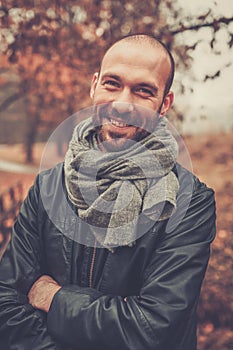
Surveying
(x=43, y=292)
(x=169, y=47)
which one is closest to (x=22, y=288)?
(x=43, y=292)

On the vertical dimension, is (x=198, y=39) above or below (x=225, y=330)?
above

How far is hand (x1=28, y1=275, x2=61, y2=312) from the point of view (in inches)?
77.0

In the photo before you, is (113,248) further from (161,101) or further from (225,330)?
(225,330)

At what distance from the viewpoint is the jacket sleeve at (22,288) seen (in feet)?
6.23

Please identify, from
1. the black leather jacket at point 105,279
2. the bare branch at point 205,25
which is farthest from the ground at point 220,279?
the black leather jacket at point 105,279

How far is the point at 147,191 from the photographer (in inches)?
76.3

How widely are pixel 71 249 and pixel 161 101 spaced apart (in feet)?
2.97

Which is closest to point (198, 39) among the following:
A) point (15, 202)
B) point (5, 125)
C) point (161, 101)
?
point (161, 101)

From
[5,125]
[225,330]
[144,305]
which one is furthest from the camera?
[5,125]

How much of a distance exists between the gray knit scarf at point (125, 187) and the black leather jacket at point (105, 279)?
0.09 m

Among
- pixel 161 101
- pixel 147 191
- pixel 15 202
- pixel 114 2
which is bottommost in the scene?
pixel 15 202

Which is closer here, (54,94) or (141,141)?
(141,141)

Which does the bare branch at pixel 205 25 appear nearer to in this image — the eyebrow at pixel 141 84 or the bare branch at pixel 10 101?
the eyebrow at pixel 141 84

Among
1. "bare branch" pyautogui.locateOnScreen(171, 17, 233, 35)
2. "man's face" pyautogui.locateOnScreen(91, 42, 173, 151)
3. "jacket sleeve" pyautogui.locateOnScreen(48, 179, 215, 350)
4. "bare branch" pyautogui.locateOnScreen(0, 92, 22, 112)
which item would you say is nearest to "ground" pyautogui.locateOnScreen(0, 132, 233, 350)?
"bare branch" pyautogui.locateOnScreen(171, 17, 233, 35)
